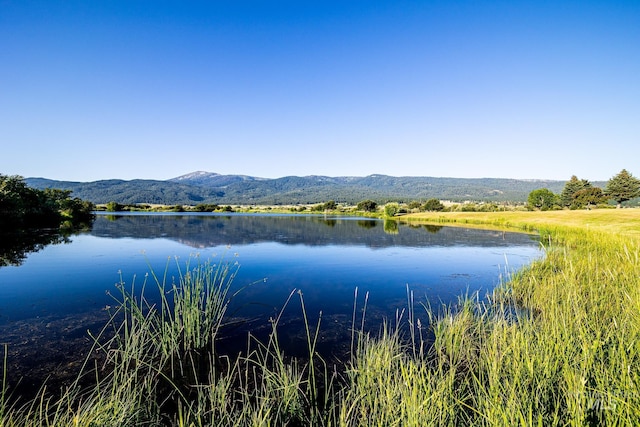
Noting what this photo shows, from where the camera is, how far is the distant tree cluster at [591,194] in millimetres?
58312

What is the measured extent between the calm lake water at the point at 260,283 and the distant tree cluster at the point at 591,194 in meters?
57.5

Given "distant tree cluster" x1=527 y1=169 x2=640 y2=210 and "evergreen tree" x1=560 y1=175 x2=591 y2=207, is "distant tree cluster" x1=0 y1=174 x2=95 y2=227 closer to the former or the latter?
"distant tree cluster" x1=527 y1=169 x2=640 y2=210

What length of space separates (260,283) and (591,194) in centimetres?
7652

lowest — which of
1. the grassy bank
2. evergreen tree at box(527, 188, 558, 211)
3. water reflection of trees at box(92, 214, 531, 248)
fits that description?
water reflection of trees at box(92, 214, 531, 248)

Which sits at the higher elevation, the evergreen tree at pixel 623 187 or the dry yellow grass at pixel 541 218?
the evergreen tree at pixel 623 187

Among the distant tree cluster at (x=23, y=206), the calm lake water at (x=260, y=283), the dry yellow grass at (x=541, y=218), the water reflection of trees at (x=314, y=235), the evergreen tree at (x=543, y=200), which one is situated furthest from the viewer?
the evergreen tree at (x=543, y=200)

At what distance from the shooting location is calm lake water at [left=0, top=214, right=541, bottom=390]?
6.53 metres

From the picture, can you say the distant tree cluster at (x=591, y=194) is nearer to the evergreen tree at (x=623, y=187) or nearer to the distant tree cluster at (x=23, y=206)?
the evergreen tree at (x=623, y=187)

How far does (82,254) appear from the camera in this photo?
1650 centimetres

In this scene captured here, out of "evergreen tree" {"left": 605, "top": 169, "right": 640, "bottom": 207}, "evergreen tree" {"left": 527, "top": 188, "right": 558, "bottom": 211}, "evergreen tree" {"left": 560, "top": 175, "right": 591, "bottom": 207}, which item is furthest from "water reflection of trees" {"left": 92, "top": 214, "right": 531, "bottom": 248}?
"evergreen tree" {"left": 560, "top": 175, "right": 591, "bottom": 207}

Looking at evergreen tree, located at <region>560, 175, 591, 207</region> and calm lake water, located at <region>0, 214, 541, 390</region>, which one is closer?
calm lake water, located at <region>0, 214, 541, 390</region>

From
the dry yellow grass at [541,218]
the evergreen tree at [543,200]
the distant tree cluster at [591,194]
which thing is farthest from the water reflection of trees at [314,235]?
the evergreen tree at [543,200]

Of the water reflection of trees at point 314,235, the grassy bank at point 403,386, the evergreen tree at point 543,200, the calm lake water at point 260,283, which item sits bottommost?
the water reflection of trees at point 314,235

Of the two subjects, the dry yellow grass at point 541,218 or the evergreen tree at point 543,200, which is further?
the evergreen tree at point 543,200
